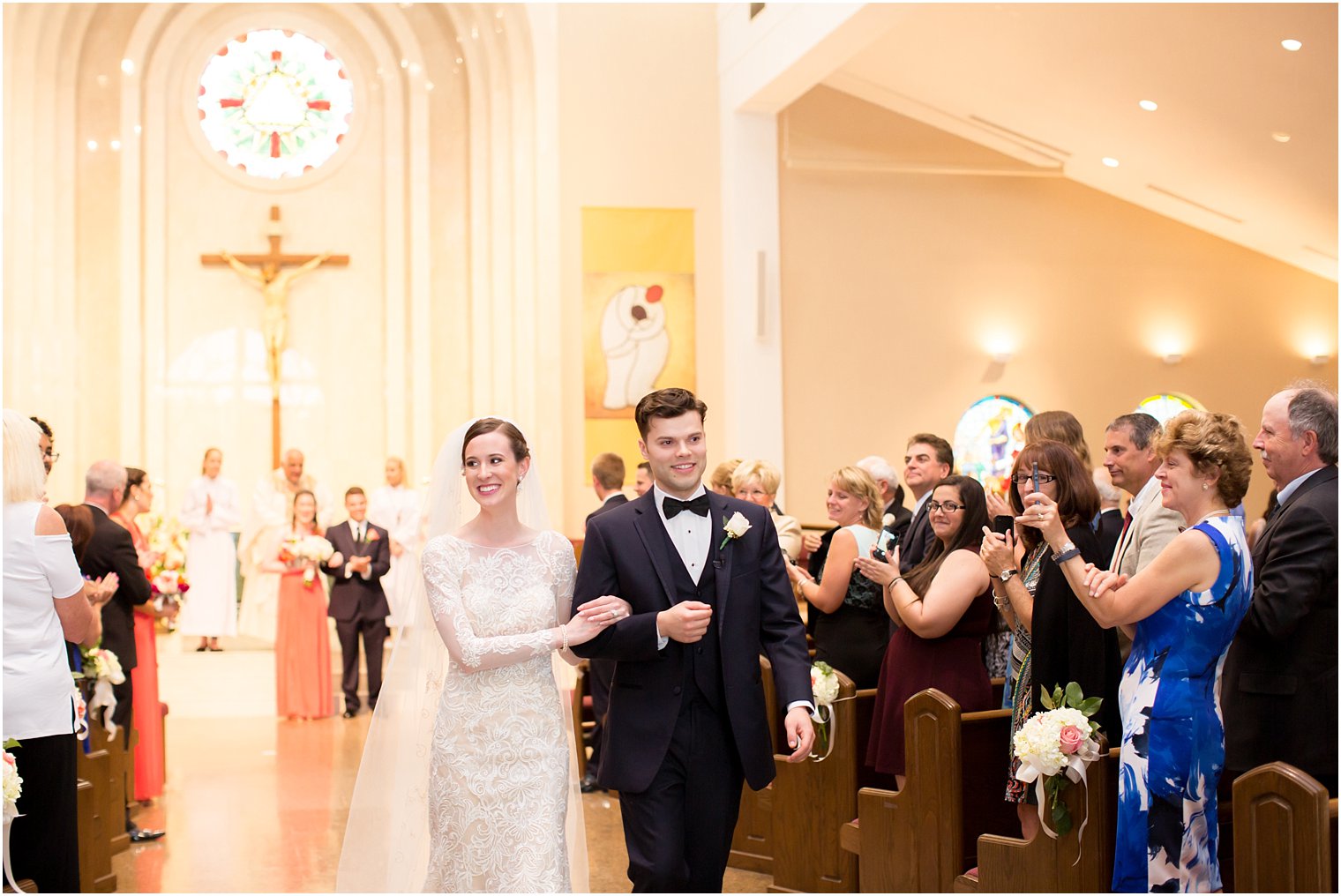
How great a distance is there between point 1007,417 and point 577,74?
5.59 meters

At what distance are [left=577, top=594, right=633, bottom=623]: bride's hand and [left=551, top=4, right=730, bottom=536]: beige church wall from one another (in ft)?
31.2

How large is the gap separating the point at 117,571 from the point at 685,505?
12.0 ft

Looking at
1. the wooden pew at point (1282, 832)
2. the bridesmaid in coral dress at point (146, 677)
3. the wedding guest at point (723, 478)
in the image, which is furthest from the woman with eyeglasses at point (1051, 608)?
the bridesmaid in coral dress at point (146, 677)

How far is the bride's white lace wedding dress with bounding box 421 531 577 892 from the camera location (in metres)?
3.69

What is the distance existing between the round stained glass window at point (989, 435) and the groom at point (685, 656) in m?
11.0

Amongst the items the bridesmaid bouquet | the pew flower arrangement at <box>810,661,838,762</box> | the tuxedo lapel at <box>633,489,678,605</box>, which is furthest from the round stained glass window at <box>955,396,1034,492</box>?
the tuxedo lapel at <box>633,489,678,605</box>

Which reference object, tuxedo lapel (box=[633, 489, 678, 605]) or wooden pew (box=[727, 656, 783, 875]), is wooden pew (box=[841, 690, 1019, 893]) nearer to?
wooden pew (box=[727, 656, 783, 875])

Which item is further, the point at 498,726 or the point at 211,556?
the point at 211,556

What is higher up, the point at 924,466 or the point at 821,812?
the point at 924,466

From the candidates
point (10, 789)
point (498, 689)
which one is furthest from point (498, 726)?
point (10, 789)

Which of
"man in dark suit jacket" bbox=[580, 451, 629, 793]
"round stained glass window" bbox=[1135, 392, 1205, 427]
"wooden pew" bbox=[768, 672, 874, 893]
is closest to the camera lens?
"wooden pew" bbox=[768, 672, 874, 893]

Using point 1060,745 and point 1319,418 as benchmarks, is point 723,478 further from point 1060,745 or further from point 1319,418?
point 1319,418

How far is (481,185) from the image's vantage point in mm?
14352

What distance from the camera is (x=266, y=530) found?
13188mm
